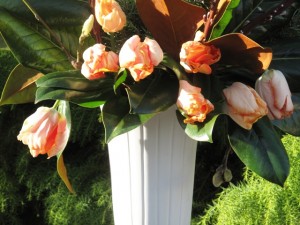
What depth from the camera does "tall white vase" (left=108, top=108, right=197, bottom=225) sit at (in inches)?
22.5

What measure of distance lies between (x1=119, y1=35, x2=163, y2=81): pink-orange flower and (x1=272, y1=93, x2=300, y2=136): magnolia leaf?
0.17 meters

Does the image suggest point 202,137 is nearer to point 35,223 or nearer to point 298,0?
point 298,0

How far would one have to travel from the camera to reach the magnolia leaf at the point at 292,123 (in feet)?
1.82

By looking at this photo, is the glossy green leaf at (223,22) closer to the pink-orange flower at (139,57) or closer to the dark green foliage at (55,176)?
the pink-orange flower at (139,57)

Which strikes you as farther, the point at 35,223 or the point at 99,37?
the point at 35,223

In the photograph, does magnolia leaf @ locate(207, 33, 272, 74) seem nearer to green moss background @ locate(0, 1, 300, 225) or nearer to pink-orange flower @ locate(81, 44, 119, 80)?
pink-orange flower @ locate(81, 44, 119, 80)

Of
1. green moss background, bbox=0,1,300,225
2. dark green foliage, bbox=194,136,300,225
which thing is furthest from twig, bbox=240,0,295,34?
green moss background, bbox=0,1,300,225

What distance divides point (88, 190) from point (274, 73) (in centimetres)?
95

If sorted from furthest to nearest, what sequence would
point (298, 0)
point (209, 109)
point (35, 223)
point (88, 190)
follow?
point (35, 223)
point (88, 190)
point (298, 0)
point (209, 109)

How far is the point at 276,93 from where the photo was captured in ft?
1.62

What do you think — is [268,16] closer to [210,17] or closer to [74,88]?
[210,17]

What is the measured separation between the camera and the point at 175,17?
0.50m

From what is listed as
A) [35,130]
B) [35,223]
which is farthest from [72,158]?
[35,130]

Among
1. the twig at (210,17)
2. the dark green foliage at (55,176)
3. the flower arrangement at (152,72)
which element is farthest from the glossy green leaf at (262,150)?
the dark green foliage at (55,176)
